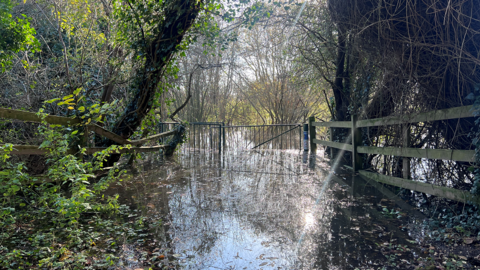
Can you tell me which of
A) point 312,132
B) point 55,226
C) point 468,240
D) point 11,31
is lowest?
point 468,240

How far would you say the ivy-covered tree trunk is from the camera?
6501mm

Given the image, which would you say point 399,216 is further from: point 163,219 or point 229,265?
point 163,219

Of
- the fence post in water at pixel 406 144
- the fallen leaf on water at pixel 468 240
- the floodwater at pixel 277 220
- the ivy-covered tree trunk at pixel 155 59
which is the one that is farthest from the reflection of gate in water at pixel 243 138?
the fallen leaf on water at pixel 468 240

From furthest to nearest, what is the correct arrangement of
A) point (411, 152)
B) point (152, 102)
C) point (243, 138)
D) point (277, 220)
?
1. point (243, 138)
2. point (152, 102)
3. point (411, 152)
4. point (277, 220)

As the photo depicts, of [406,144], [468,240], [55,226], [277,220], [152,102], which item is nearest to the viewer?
[468,240]

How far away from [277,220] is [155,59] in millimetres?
4556

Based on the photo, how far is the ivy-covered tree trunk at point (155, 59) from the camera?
650cm

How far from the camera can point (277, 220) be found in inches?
180

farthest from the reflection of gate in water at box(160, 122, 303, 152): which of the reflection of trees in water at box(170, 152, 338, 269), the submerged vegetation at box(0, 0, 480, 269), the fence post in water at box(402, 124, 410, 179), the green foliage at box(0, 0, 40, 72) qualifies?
the green foliage at box(0, 0, 40, 72)

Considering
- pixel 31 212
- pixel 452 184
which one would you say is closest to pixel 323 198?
pixel 452 184

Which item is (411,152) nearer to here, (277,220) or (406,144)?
(406,144)

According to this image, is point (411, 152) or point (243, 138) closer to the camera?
point (411, 152)

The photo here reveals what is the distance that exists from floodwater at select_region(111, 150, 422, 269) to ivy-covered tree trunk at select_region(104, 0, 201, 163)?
4.93 ft

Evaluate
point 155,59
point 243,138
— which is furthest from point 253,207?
point 243,138
